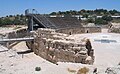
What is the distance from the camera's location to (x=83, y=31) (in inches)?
2264

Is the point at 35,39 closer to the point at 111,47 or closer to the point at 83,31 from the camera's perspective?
the point at 111,47

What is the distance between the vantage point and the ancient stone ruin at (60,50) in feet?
73.4

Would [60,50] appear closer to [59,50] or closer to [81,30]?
[59,50]

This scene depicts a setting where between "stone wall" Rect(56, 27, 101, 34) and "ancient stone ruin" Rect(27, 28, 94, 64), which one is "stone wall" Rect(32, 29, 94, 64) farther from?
"stone wall" Rect(56, 27, 101, 34)

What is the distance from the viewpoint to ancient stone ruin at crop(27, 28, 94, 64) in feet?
73.4

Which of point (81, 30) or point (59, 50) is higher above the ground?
point (59, 50)

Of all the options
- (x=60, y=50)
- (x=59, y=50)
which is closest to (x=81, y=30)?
(x=59, y=50)

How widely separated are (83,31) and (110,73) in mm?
48359

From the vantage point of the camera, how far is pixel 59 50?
25.2m

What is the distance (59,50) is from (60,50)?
20cm

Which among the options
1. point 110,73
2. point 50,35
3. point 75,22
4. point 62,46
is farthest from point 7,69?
point 75,22

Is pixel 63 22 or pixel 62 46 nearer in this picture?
pixel 62 46

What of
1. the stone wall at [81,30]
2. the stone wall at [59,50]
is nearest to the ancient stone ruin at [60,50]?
the stone wall at [59,50]

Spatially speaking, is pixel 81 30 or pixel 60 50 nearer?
pixel 60 50
